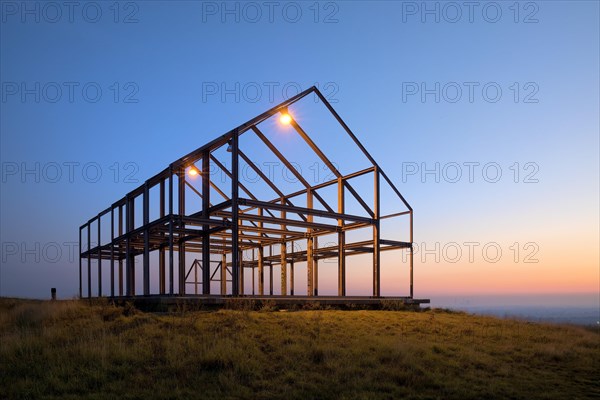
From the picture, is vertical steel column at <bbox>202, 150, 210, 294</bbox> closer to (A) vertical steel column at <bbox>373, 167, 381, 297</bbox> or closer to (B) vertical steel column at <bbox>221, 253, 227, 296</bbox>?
(A) vertical steel column at <bbox>373, 167, 381, 297</bbox>

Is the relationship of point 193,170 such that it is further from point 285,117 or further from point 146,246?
point 285,117

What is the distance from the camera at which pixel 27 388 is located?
904cm

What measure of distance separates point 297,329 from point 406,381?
426 cm

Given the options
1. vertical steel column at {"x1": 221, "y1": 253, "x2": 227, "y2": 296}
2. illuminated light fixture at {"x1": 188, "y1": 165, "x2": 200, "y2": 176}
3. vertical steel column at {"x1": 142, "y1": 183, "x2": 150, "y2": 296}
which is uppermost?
illuminated light fixture at {"x1": 188, "y1": 165, "x2": 200, "y2": 176}

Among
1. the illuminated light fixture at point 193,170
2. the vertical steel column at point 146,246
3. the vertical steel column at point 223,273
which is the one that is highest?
the illuminated light fixture at point 193,170

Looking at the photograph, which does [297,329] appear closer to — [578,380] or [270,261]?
[578,380]

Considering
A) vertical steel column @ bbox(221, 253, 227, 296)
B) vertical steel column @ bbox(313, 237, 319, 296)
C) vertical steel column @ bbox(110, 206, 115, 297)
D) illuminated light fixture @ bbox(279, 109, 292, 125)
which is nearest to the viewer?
illuminated light fixture @ bbox(279, 109, 292, 125)

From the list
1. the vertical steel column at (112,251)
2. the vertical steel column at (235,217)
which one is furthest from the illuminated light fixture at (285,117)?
the vertical steel column at (112,251)

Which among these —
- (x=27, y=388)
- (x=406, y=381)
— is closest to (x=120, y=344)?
(x=27, y=388)

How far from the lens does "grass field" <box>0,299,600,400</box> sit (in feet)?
30.6

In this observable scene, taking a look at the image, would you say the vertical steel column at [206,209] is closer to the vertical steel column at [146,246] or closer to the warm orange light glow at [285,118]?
the vertical steel column at [146,246]

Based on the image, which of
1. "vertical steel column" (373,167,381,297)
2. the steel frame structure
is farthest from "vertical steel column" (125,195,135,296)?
"vertical steel column" (373,167,381,297)

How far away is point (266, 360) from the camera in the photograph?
11.0 meters

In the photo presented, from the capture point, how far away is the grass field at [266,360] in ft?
30.6
